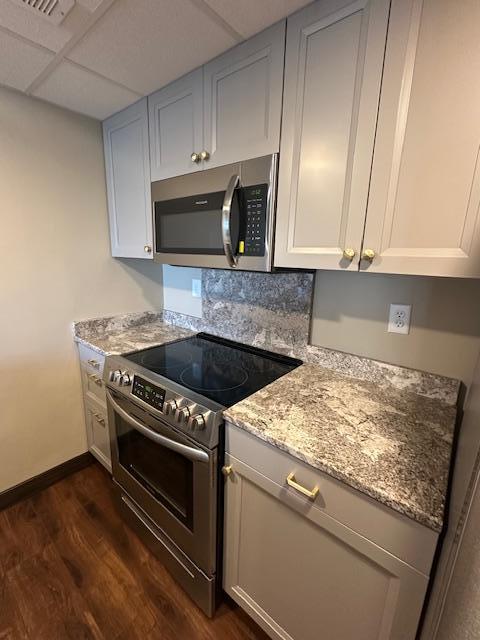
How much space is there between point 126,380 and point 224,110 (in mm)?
1196

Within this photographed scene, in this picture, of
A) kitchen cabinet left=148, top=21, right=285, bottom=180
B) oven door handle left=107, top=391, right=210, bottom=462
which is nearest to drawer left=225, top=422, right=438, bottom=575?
oven door handle left=107, top=391, right=210, bottom=462

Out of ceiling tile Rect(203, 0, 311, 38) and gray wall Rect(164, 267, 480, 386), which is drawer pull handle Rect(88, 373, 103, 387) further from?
ceiling tile Rect(203, 0, 311, 38)

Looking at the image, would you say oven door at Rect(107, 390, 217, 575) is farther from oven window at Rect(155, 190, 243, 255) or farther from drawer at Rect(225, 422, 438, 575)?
oven window at Rect(155, 190, 243, 255)

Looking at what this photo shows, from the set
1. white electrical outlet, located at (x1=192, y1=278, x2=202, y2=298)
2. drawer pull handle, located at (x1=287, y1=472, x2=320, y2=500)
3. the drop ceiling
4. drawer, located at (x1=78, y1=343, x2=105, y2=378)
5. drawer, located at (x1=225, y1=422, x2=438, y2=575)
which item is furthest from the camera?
white electrical outlet, located at (x1=192, y1=278, x2=202, y2=298)

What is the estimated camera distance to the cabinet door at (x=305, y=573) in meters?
0.71

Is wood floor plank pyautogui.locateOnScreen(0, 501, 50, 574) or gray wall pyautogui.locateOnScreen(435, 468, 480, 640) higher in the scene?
gray wall pyautogui.locateOnScreen(435, 468, 480, 640)

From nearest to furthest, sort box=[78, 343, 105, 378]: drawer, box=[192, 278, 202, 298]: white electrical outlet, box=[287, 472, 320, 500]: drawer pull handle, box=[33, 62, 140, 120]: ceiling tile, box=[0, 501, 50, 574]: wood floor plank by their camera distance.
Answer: box=[287, 472, 320, 500]: drawer pull handle < box=[33, 62, 140, 120]: ceiling tile < box=[0, 501, 50, 574]: wood floor plank < box=[78, 343, 105, 378]: drawer < box=[192, 278, 202, 298]: white electrical outlet

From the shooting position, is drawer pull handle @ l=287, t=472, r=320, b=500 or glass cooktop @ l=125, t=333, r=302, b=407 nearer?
drawer pull handle @ l=287, t=472, r=320, b=500

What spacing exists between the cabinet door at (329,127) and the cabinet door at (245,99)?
47mm

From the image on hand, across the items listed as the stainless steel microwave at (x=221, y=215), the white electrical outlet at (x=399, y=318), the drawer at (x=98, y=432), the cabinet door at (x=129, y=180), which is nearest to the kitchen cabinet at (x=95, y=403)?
the drawer at (x=98, y=432)

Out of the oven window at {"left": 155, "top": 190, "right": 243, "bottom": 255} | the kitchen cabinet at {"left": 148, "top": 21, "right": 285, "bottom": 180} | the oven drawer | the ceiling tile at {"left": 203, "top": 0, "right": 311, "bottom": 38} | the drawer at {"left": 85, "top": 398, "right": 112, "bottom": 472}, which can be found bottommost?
the oven drawer

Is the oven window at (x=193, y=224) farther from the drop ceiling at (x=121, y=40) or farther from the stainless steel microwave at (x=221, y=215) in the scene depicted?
the drop ceiling at (x=121, y=40)

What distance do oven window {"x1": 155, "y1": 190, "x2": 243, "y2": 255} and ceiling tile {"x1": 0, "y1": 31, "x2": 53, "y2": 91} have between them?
2.17 ft

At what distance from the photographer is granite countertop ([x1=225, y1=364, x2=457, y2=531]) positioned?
0.68m
